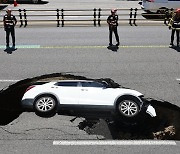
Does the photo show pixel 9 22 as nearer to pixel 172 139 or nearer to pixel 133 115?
pixel 133 115

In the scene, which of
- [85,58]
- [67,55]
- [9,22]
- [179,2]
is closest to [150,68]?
[85,58]

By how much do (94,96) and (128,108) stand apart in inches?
38.6

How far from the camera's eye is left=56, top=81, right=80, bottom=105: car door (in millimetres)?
7727

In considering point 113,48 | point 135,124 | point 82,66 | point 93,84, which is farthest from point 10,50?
point 135,124

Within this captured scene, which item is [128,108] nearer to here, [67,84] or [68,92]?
[68,92]

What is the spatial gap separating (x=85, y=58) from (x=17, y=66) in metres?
3.01

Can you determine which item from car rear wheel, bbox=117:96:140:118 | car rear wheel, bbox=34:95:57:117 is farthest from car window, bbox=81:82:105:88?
car rear wheel, bbox=34:95:57:117

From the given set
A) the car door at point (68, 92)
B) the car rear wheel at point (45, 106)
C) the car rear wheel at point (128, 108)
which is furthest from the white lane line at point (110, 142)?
the car door at point (68, 92)

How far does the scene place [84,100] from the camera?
7734 mm

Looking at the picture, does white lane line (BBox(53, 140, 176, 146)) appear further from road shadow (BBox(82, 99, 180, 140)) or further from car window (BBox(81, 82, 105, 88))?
car window (BBox(81, 82, 105, 88))

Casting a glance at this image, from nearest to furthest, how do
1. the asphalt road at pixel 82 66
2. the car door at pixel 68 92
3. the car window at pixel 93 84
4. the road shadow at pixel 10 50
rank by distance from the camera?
the asphalt road at pixel 82 66
the car door at pixel 68 92
the car window at pixel 93 84
the road shadow at pixel 10 50

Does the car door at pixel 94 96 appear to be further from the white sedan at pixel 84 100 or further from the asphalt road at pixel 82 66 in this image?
the asphalt road at pixel 82 66

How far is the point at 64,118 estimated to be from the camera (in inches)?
295

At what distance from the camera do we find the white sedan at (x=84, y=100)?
24.9 feet
